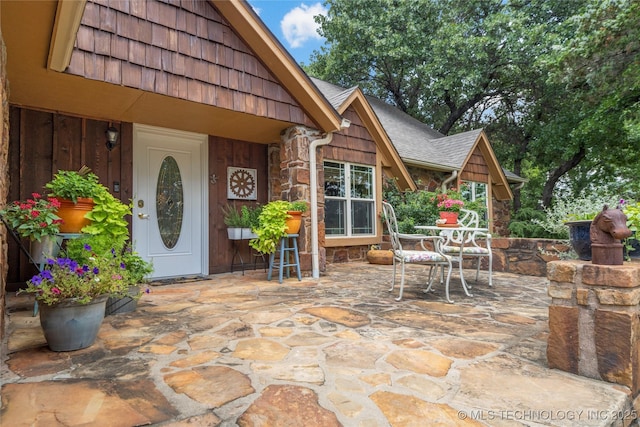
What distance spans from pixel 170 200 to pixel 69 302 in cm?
302

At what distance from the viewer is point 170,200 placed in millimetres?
4816

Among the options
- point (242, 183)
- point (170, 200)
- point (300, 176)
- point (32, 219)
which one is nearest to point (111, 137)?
point (170, 200)

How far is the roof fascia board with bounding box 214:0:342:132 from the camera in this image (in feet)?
13.0

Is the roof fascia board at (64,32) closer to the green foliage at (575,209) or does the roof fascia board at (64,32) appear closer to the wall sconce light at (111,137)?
the wall sconce light at (111,137)

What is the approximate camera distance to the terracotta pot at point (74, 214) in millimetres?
2969

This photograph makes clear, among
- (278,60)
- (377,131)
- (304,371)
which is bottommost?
(304,371)

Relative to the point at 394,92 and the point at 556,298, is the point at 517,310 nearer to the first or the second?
the point at 556,298

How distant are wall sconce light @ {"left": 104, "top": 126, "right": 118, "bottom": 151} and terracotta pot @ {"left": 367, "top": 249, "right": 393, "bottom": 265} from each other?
14.3 ft

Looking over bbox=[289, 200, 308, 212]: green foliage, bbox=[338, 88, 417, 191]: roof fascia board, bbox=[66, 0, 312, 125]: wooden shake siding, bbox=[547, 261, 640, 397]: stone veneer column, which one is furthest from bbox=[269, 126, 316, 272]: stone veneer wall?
bbox=[547, 261, 640, 397]: stone veneer column

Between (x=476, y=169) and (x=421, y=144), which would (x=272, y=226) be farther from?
(x=476, y=169)

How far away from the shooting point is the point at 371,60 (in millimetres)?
13812

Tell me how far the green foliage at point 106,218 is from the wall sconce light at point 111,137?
4.80 ft

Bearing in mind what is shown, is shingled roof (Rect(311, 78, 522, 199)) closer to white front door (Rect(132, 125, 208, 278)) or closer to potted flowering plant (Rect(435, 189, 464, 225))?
potted flowering plant (Rect(435, 189, 464, 225))

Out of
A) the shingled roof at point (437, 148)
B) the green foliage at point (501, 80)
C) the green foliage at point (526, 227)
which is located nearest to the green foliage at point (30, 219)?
the shingled roof at point (437, 148)
